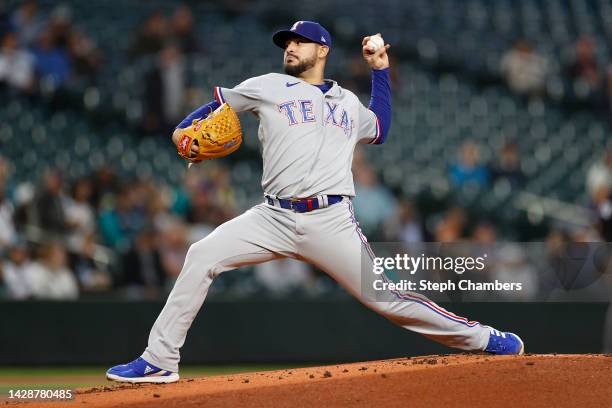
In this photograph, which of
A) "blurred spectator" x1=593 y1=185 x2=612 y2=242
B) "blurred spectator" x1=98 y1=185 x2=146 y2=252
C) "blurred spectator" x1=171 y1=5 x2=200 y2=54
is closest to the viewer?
"blurred spectator" x1=593 y1=185 x2=612 y2=242

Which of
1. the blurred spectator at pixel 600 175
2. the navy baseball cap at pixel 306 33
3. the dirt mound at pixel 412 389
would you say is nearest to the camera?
the dirt mound at pixel 412 389

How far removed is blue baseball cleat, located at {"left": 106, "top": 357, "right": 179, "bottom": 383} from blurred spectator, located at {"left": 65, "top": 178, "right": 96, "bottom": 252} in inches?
183

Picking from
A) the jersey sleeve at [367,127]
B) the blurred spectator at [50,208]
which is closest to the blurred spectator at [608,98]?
the blurred spectator at [50,208]

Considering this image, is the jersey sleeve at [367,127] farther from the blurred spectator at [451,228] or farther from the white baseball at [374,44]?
the blurred spectator at [451,228]

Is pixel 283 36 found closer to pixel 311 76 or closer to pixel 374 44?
pixel 311 76

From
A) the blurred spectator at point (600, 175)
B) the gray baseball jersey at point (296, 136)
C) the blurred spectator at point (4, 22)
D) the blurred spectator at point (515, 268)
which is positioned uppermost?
the blurred spectator at point (4, 22)

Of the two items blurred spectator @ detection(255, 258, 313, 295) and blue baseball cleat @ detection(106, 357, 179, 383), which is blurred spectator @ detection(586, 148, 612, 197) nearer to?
blurred spectator @ detection(255, 258, 313, 295)

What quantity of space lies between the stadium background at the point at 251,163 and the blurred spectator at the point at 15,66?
2 cm

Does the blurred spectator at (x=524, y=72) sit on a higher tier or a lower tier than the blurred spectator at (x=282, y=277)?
higher

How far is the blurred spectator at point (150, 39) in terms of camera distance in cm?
1191

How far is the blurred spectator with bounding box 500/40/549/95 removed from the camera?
1323cm

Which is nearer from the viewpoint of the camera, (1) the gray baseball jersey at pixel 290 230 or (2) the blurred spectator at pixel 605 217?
(1) the gray baseball jersey at pixel 290 230

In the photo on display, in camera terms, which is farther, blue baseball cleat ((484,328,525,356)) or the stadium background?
the stadium background

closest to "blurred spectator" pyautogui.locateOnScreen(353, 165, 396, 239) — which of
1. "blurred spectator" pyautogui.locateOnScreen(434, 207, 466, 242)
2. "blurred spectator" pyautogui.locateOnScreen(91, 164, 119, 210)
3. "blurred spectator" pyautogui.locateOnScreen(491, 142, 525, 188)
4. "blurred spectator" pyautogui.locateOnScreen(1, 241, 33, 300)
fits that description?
"blurred spectator" pyautogui.locateOnScreen(434, 207, 466, 242)
